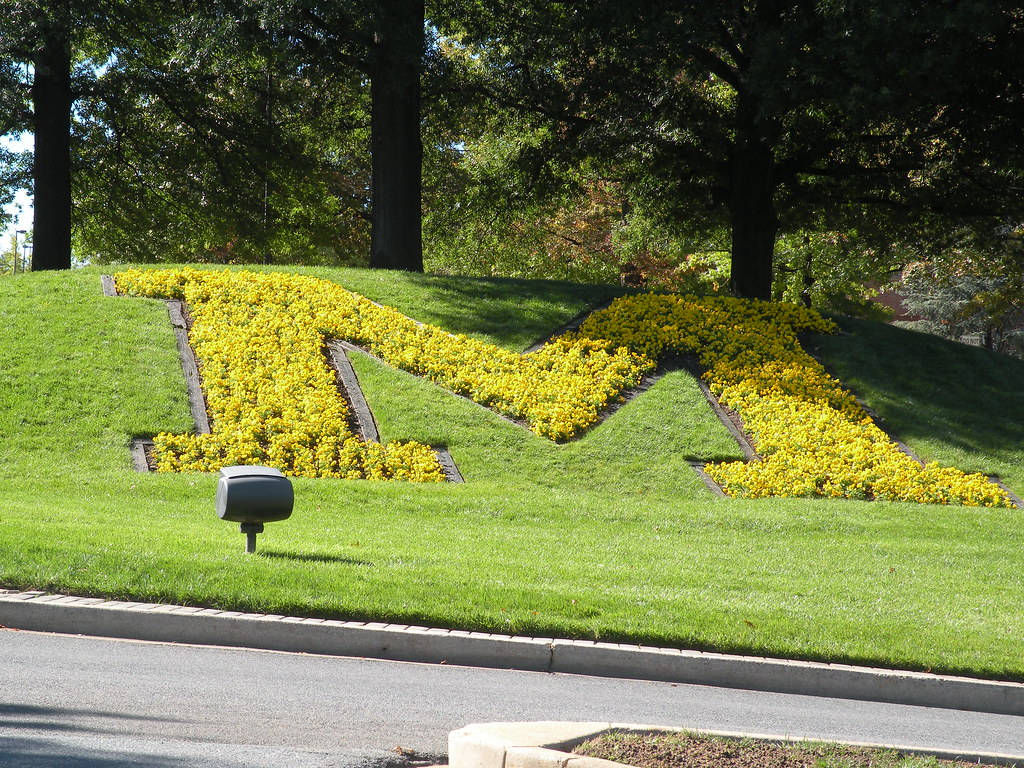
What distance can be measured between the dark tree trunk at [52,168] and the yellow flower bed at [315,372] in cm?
488

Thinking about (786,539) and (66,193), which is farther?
(66,193)

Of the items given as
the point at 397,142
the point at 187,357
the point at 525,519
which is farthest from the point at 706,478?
the point at 397,142

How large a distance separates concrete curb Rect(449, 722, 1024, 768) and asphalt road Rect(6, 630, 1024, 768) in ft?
1.82

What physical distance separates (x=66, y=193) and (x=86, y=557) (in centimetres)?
1662

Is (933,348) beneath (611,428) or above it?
above

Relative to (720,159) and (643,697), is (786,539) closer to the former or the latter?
(643,697)

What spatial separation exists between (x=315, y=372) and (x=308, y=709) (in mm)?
9745

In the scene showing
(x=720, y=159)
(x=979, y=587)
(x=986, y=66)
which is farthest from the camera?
(x=720, y=159)

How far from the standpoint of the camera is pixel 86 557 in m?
7.33

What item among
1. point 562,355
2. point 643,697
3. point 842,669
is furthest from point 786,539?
point 562,355

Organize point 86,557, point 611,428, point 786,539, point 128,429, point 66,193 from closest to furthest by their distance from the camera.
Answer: point 86,557 < point 786,539 < point 128,429 < point 611,428 < point 66,193

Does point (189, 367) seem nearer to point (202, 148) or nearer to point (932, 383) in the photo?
point (932, 383)

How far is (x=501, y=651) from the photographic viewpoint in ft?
20.9

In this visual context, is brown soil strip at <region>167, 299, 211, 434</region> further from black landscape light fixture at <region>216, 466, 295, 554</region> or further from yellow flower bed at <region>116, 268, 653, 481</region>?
black landscape light fixture at <region>216, 466, 295, 554</region>
